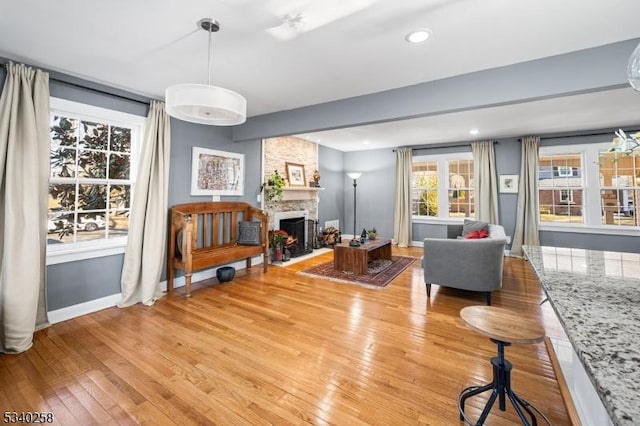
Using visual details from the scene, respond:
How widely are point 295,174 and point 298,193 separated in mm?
418

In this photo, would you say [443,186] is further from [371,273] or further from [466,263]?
[466,263]

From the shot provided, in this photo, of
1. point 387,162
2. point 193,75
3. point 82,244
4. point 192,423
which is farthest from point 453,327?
point 387,162

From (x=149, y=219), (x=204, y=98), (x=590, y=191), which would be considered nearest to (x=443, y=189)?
(x=590, y=191)

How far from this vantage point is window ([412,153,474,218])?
664 cm

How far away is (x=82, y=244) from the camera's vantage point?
3201mm

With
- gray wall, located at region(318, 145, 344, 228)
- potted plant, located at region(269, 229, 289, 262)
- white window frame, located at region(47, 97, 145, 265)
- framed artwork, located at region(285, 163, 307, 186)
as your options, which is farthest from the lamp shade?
gray wall, located at region(318, 145, 344, 228)

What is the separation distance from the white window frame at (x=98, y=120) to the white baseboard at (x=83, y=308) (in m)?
0.50

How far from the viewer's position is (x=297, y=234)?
6.21 meters

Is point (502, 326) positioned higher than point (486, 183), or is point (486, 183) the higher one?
point (486, 183)

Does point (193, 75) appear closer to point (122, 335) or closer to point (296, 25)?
point (296, 25)

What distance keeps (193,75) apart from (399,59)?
2.08m

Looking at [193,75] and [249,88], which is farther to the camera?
[249,88]

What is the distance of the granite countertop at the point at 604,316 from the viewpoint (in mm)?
591

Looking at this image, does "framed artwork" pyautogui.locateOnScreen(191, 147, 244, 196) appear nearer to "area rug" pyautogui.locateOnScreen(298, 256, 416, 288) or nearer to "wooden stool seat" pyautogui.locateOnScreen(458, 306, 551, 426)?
"area rug" pyautogui.locateOnScreen(298, 256, 416, 288)
